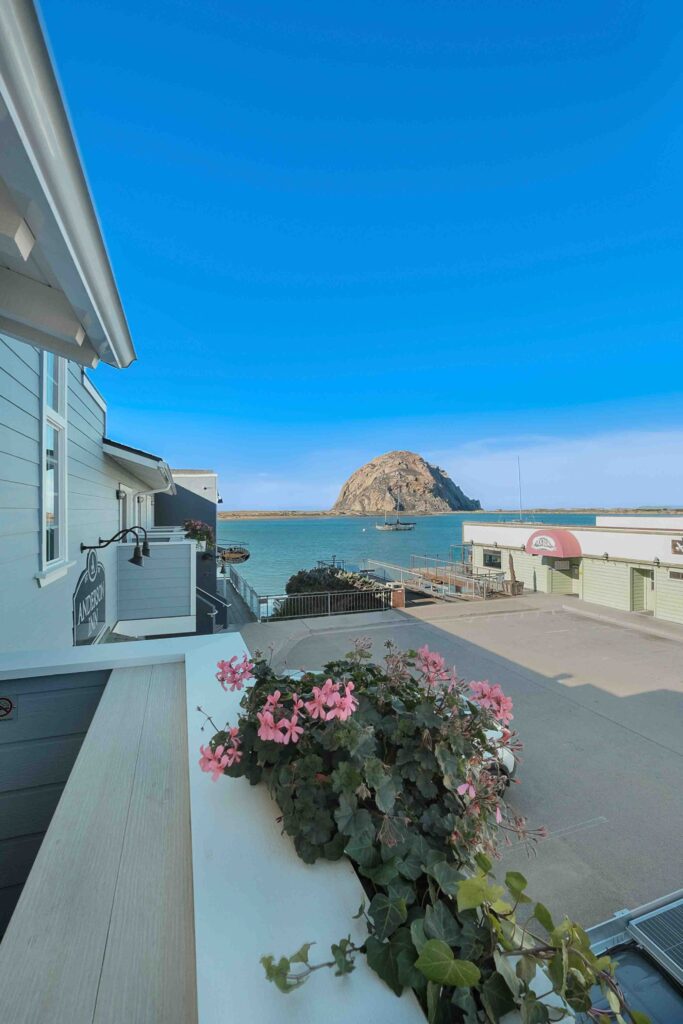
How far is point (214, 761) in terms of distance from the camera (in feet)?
3.78

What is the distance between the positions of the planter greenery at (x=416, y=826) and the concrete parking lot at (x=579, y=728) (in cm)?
31


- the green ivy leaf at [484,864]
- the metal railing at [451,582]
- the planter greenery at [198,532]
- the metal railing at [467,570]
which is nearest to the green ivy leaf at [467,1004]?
the green ivy leaf at [484,864]

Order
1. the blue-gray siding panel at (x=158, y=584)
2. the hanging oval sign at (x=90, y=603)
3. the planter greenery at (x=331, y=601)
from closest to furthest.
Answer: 1. the hanging oval sign at (x=90, y=603)
2. the blue-gray siding panel at (x=158, y=584)
3. the planter greenery at (x=331, y=601)

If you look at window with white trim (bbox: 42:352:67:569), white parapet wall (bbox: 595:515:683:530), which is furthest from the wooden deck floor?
white parapet wall (bbox: 595:515:683:530)

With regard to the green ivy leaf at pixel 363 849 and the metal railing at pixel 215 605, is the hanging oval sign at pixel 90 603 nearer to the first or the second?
the metal railing at pixel 215 605

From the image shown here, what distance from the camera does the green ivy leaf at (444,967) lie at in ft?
2.13

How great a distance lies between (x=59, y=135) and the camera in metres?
1.07

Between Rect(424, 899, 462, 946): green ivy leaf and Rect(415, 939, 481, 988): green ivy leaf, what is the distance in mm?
60

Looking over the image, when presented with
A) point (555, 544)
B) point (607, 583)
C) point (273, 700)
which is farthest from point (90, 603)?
point (607, 583)

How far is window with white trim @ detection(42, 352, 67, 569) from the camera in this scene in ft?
11.7

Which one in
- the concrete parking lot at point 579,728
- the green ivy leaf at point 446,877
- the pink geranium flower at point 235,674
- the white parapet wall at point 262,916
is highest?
the pink geranium flower at point 235,674

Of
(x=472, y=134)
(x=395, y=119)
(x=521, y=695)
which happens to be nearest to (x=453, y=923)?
(x=521, y=695)

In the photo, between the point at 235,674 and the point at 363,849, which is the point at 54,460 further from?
the point at 363,849

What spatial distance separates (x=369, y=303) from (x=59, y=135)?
2453 centimetres
